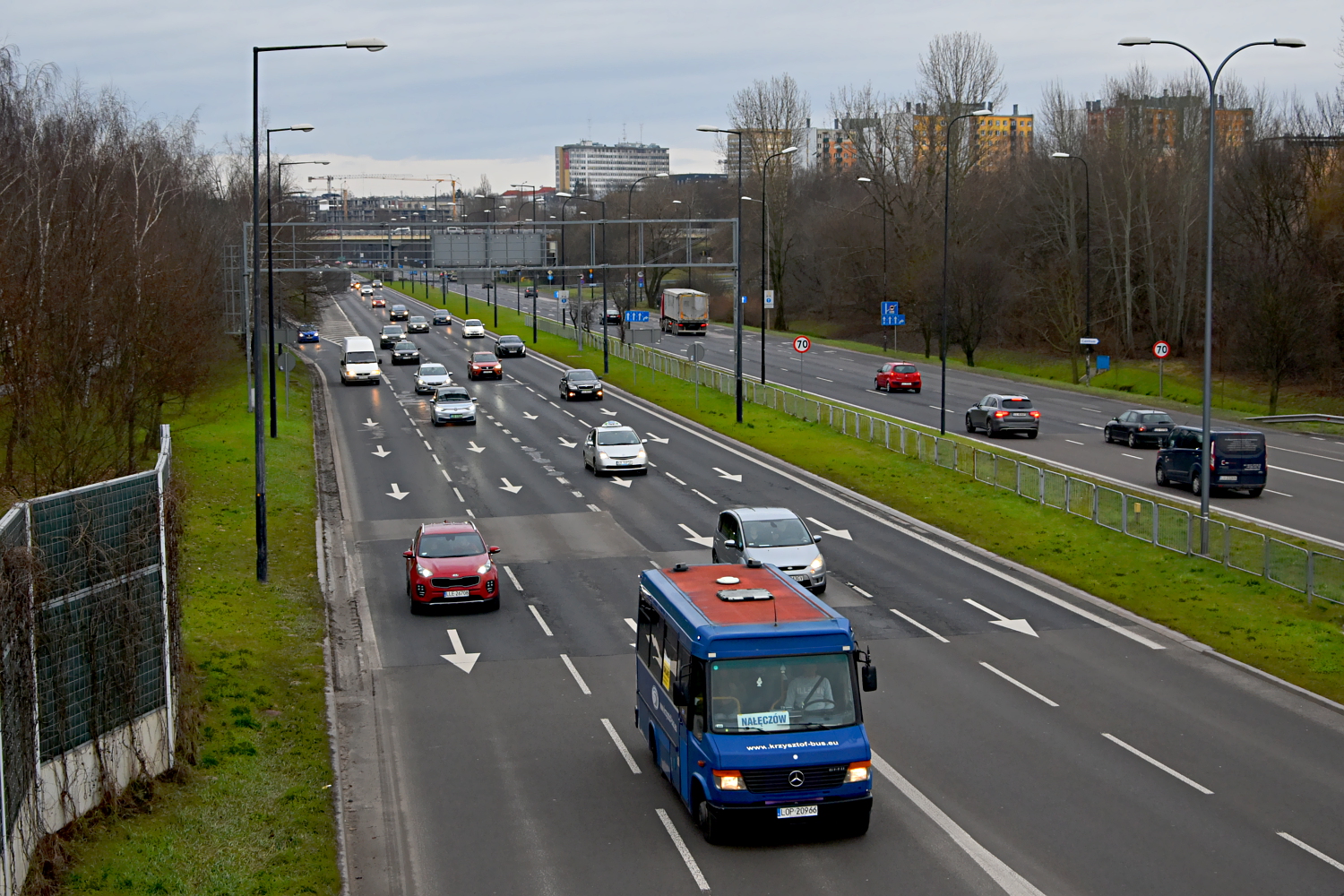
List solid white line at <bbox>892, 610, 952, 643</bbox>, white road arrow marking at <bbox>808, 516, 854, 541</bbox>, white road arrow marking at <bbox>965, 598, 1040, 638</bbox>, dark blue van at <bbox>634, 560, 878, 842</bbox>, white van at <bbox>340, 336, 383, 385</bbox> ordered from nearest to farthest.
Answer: dark blue van at <bbox>634, 560, 878, 842</bbox> < solid white line at <bbox>892, 610, 952, 643</bbox> < white road arrow marking at <bbox>965, 598, 1040, 638</bbox> < white road arrow marking at <bbox>808, 516, 854, 541</bbox> < white van at <bbox>340, 336, 383, 385</bbox>

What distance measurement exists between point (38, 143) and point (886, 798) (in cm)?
4279

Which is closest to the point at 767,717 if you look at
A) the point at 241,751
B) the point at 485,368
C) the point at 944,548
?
the point at 241,751

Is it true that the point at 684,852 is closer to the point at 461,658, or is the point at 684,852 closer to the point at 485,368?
the point at 461,658

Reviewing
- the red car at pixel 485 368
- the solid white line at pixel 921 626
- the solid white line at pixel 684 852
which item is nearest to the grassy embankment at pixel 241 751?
the solid white line at pixel 684 852

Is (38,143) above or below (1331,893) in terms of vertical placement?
above

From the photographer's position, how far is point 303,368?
2692 inches

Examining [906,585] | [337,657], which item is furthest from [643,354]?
[337,657]

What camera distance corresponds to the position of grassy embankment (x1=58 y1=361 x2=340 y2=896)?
1183cm

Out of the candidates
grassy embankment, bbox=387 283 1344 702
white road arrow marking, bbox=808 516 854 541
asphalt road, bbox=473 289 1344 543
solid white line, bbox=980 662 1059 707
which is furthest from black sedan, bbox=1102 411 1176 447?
solid white line, bbox=980 662 1059 707

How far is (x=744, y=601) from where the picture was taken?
45.9ft

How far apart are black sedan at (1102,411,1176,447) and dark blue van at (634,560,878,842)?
3182 cm

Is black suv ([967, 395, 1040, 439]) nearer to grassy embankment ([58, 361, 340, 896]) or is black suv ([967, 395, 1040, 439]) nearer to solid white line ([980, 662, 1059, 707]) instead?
grassy embankment ([58, 361, 340, 896])

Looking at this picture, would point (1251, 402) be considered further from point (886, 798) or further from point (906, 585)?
point (886, 798)

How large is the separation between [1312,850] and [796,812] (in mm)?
5024
